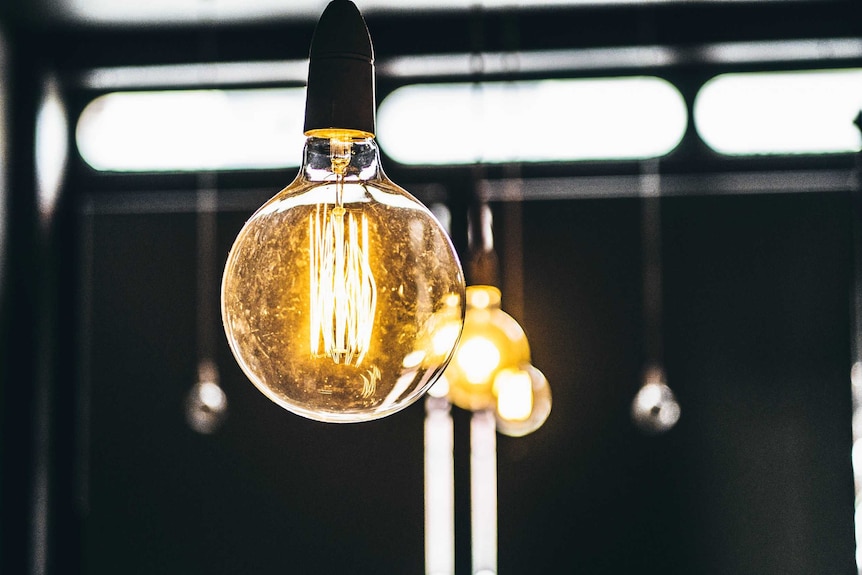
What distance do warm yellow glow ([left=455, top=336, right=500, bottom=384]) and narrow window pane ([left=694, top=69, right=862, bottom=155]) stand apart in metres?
2.63

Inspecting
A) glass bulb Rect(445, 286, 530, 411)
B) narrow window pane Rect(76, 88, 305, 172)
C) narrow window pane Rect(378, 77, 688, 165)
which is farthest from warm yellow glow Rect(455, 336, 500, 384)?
narrow window pane Rect(76, 88, 305, 172)

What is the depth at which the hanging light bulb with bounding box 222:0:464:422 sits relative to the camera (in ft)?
2.38

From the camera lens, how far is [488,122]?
4668 mm

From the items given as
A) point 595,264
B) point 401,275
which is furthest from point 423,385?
point 595,264

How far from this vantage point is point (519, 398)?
7.93ft

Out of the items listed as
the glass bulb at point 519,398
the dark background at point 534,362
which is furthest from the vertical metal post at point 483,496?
the glass bulb at point 519,398

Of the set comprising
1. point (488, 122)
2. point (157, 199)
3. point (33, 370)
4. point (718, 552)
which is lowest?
point (718, 552)

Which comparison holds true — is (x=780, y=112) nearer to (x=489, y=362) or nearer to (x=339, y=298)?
(x=489, y=362)

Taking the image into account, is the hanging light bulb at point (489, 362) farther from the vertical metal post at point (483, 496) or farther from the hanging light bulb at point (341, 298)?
the vertical metal post at point (483, 496)

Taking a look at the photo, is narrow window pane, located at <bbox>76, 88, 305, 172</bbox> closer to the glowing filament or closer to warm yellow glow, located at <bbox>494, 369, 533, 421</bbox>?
warm yellow glow, located at <bbox>494, 369, 533, 421</bbox>

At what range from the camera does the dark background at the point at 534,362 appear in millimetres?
4438

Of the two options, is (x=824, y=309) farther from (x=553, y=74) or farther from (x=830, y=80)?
(x=553, y=74)

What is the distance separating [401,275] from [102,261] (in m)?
4.35

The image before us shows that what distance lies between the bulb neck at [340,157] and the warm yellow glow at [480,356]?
1.52 meters
